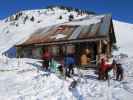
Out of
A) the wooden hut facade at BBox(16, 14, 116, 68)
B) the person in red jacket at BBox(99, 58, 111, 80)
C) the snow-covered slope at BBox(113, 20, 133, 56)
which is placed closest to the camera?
the person in red jacket at BBox(99, 58, 111, 80)

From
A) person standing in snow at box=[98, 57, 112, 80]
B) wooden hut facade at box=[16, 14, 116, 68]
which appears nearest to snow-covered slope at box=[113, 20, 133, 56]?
wooden hut facade at box=[16, 14, 116, 68]

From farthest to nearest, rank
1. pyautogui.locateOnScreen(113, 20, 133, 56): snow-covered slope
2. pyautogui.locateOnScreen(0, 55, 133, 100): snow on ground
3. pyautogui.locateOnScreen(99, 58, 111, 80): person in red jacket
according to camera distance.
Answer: pyautogui.locateOnScreen(113, 20, 133, 56): snow-covered slope, pyautogui.locateOnScreen(99, 58, 111, 80): person in red jacket, pyautogui.locateOnScreen(0, 55, 133, 100): snow on ground

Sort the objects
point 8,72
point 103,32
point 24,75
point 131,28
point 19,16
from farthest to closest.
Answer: point 19,16
point 131,28
point 103,32
point 8,72
point 24,75

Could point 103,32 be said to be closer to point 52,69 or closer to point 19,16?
point 52,69

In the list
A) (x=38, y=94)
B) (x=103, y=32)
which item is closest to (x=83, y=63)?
(x=103, y=32)

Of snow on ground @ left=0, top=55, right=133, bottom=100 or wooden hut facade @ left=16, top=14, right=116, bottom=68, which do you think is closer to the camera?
snow on ground @ left=0, top=55, right=133, bottom=100

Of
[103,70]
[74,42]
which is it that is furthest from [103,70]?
[74,42]

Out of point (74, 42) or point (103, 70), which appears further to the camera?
point (74, 42)

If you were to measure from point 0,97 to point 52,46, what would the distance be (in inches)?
601

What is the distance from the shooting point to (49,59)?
1733 centimetres

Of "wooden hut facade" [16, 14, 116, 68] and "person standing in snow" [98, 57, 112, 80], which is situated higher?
"wooden hut facade" [16, 14, 116, 68]

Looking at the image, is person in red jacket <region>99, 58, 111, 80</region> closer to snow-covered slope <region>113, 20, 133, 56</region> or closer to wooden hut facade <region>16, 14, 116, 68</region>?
wooden hut facade <region>16, 14, 116, 68</region>

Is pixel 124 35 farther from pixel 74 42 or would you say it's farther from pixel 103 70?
pixel 103 70

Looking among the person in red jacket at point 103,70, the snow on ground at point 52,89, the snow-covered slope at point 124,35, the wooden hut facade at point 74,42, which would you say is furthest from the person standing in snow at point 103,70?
the snow-covered slope at point 124,35
